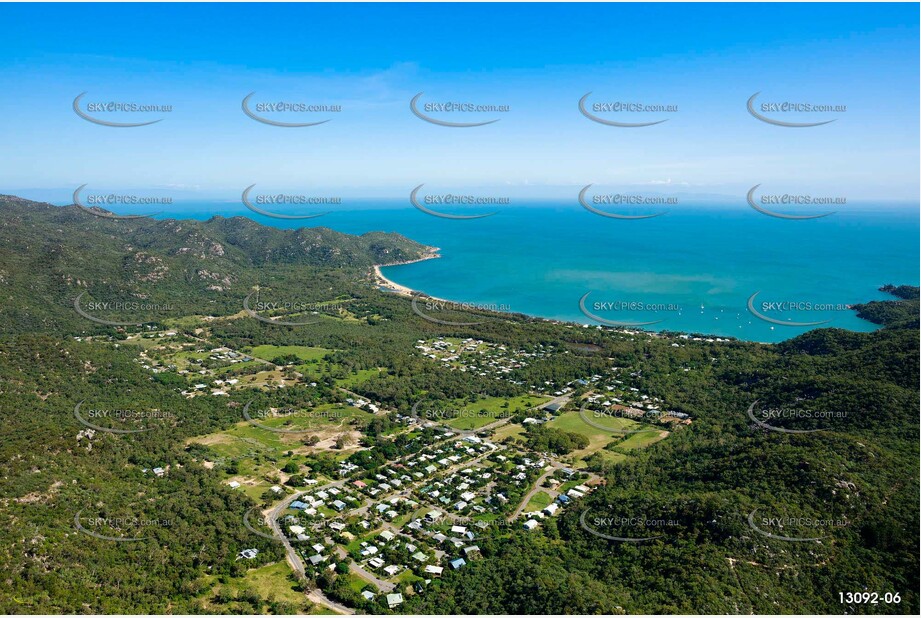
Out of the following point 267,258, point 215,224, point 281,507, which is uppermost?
point 215,224

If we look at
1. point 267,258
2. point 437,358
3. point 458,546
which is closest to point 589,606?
point 458,546

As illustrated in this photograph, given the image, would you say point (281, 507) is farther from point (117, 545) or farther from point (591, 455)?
point (591, 455)

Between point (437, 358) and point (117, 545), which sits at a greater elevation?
point (437, 358)
